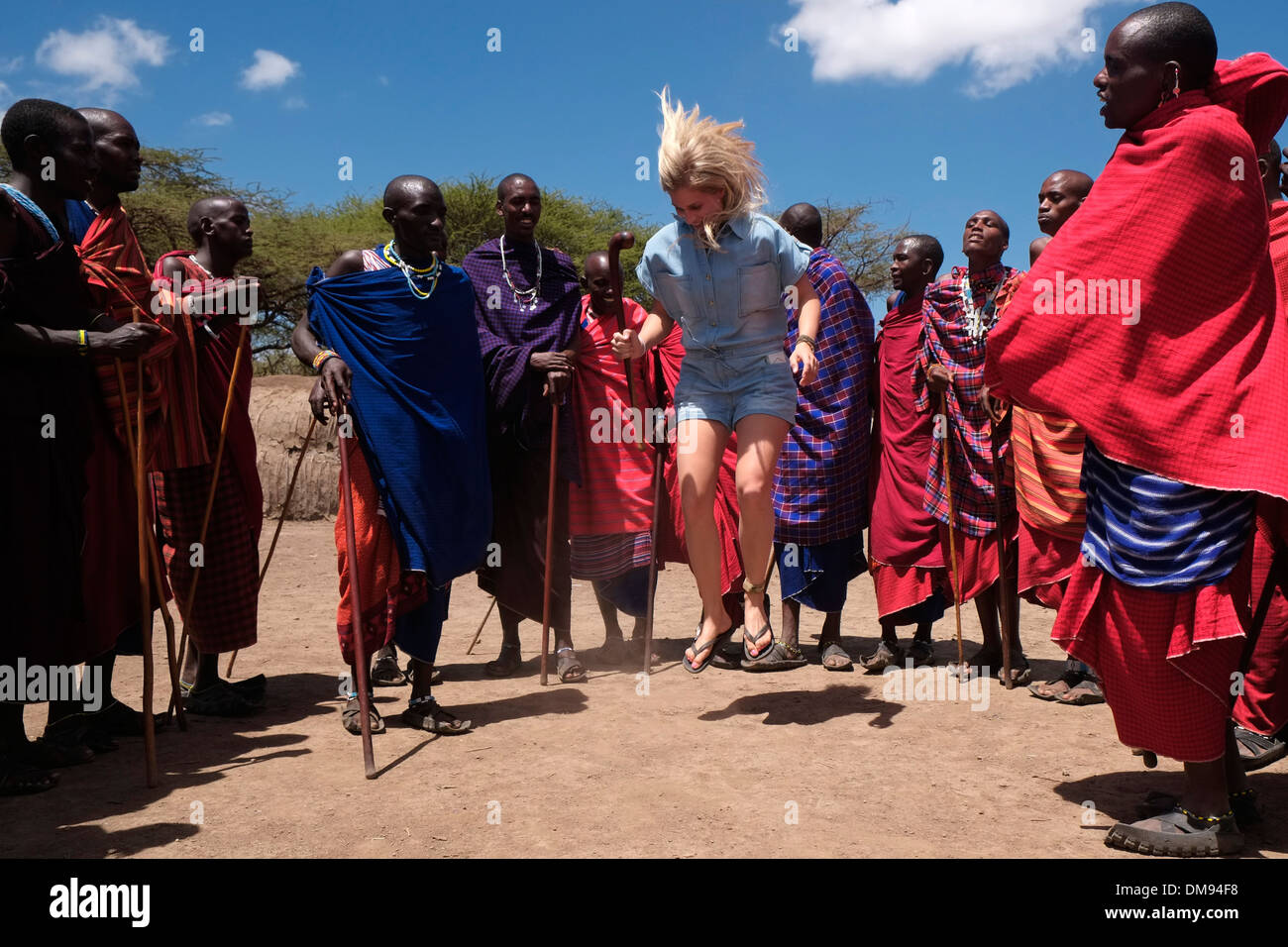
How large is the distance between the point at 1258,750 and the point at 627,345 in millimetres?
3208

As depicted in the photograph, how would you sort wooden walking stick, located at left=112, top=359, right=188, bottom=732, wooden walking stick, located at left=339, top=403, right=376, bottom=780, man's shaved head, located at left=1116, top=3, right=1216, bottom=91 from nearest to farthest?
man's shaved head, located at left=1116, top=3, right=1216, bottom=91
wooden walking stick, located at left=339, top=403, right=376, bottom=780
wooden walking stick, located at left=112, top=359, right=188, bottom=732

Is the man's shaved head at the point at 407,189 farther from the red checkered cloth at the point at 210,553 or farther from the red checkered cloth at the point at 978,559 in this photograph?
the red checkered cloth at the point at 978,559

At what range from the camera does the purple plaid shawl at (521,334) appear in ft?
20.9

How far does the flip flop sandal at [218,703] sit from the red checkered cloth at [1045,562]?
4144mm

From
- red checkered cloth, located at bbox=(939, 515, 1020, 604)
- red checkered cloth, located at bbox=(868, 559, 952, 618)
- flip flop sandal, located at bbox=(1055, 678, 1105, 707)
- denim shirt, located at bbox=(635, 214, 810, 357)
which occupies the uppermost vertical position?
denim shirt, located at bbox=(635, 214, 810, 357)

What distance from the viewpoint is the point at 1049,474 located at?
18.4 feet

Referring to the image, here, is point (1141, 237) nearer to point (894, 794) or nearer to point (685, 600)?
point (894, 794)

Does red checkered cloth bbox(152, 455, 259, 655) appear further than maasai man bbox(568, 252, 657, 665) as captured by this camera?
No

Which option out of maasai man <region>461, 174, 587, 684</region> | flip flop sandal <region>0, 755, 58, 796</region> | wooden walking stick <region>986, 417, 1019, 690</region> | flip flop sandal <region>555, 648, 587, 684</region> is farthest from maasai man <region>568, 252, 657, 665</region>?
flip flop sandal <region>0, 755, 58, 796</region>

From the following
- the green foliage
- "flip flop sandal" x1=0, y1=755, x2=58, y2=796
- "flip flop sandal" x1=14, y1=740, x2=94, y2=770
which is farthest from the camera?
the green foliage

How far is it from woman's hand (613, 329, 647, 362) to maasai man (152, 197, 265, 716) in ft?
6.47

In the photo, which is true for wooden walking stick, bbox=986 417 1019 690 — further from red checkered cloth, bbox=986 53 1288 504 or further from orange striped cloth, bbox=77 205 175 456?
orange striped cloth, bbox=77 205 175 456

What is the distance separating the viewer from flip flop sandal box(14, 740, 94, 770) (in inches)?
175

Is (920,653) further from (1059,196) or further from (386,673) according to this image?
(386,673)
